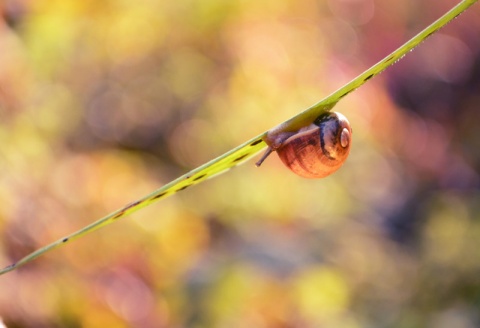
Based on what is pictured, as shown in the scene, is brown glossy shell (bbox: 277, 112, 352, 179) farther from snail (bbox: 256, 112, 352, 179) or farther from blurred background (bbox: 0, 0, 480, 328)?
blurred background (bbox: 0, 0, 480, 328)

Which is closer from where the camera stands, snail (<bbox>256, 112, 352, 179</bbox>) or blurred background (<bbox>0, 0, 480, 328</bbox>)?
snail (<bbox>256, 112, 352, 179</bbox>)

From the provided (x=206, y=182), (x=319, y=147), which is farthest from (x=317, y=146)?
(x=206, y=182)

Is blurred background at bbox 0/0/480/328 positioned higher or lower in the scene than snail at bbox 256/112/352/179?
higher

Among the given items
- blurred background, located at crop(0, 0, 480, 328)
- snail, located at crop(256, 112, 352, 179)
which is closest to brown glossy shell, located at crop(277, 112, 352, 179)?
snail, located at crop(256, 112, 352, 179)

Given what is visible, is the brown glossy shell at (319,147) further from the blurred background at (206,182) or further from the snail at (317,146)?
the blurred background at (206,182)

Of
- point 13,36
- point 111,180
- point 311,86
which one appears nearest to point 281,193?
point 311,86

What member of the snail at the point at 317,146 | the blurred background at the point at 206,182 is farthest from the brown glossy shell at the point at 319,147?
the blurred background at the point at 206,182
